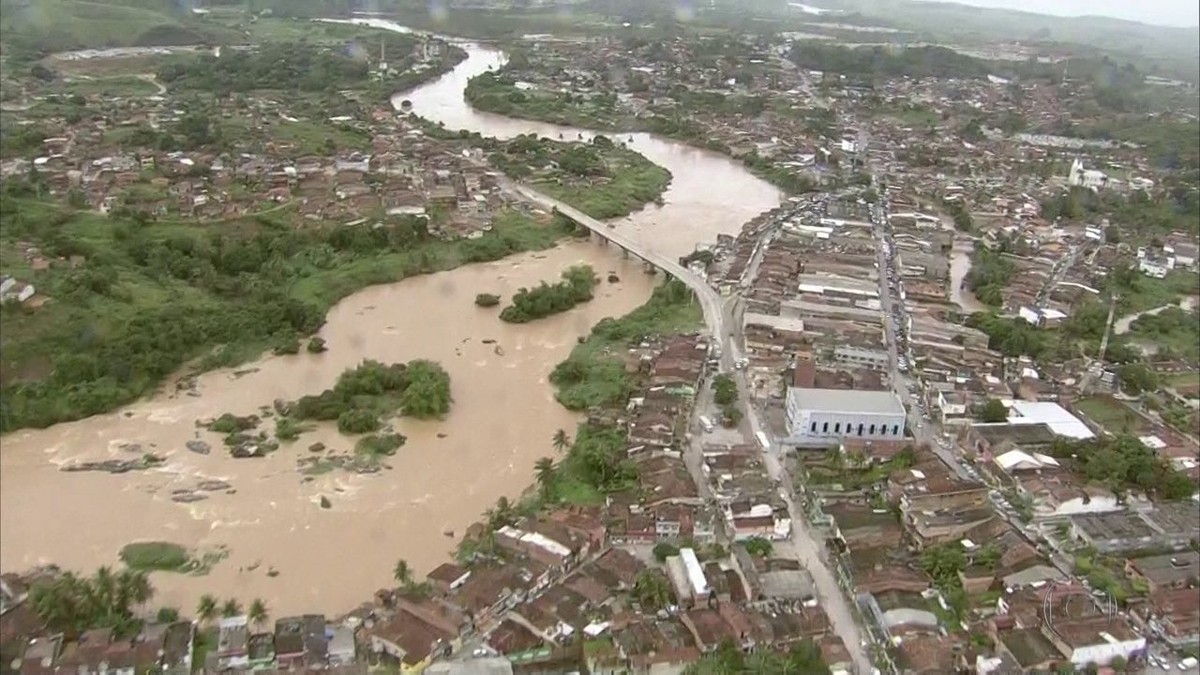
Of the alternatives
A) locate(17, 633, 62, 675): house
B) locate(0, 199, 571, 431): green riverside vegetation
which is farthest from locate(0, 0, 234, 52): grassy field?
locate(17, 633, 62, 675): house

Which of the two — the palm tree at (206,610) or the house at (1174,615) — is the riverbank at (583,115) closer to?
the house at (1174,615)

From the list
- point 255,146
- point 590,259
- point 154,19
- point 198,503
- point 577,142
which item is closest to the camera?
point 198,503

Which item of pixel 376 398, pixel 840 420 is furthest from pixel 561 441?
pixel 840 420

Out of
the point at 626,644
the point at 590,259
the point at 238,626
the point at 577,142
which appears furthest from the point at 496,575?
the point at 577,142

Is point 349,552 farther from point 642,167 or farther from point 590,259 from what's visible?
point 642,167

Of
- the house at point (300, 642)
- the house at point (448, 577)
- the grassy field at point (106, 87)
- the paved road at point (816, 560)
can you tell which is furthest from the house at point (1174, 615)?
the grassy field at point (106, 87)

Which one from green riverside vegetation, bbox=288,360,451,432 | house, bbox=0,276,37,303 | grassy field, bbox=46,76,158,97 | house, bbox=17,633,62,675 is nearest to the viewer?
house, bbox=17,633,62,675

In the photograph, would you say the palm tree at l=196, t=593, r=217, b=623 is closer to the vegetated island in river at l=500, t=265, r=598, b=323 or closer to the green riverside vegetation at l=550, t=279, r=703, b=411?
the green riverside vegetation at l=550, t=279, r=703, b=411
